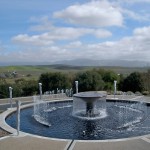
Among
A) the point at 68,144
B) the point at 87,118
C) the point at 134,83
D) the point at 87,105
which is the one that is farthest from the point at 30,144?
the point at 134,83

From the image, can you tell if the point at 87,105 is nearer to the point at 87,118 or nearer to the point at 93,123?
the point at 87,118

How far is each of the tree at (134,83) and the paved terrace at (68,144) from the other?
74.7ft

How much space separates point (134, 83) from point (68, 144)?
993 inches

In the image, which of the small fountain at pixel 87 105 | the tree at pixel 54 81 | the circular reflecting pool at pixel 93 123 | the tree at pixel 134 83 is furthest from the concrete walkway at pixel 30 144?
the tree at pixel 134 83

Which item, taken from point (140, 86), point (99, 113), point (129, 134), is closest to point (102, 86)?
point (140, 86)

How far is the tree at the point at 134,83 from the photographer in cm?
3697

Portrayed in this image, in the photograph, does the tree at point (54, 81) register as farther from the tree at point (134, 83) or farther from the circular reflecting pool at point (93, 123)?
the circular reflecting pool at point (93, 123)

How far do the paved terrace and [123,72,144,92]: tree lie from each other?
2276 cm

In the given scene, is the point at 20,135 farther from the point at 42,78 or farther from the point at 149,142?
the point at 42,78

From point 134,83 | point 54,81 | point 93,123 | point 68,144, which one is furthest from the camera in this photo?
point 54,81

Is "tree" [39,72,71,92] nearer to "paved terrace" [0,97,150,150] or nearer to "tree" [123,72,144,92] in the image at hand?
"tree" [123,72,144,92]

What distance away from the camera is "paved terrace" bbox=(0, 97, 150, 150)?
13.2 meters

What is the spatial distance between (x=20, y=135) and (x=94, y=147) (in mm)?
4214

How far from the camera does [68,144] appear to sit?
13727mm
